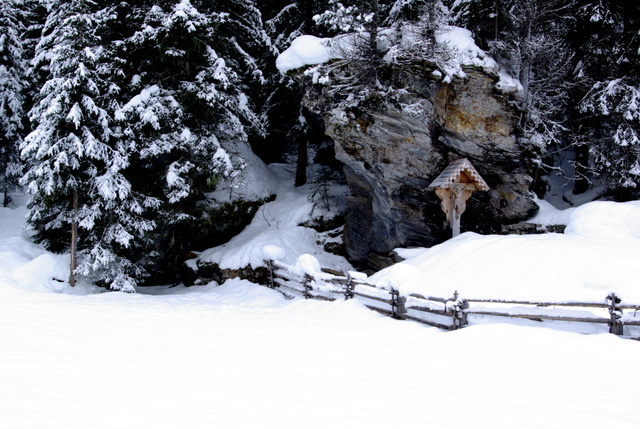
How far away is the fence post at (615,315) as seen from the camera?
693 cm

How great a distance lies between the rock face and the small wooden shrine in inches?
36.6

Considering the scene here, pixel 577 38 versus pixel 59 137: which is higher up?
pixel 577 38

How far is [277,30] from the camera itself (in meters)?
20.9

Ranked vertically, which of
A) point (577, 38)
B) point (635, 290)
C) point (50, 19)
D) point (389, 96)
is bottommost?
point (635, 290)

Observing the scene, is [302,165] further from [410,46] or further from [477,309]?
[477,309]

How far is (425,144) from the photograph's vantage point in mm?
14070

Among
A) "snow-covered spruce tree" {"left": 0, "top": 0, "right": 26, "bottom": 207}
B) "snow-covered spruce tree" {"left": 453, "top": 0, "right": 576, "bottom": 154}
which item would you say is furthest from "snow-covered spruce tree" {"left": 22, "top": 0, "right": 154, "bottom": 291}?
"snow-covered spruce tree" {"left": 453, "top": 0, "right": 576, "bottom": 154}

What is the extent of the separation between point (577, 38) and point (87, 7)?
1808 centimetres

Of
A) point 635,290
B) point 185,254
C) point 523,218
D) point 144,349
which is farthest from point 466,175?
point 185,254

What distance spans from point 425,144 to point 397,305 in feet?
20.8

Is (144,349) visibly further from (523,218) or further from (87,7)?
(87,7)

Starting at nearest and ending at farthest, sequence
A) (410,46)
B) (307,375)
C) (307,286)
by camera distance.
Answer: (307,375) → (307,286) → (410,46)

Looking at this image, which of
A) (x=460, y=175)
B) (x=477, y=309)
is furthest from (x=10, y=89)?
(x=477, y=309)

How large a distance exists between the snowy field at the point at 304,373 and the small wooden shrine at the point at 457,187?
238 centimetres
